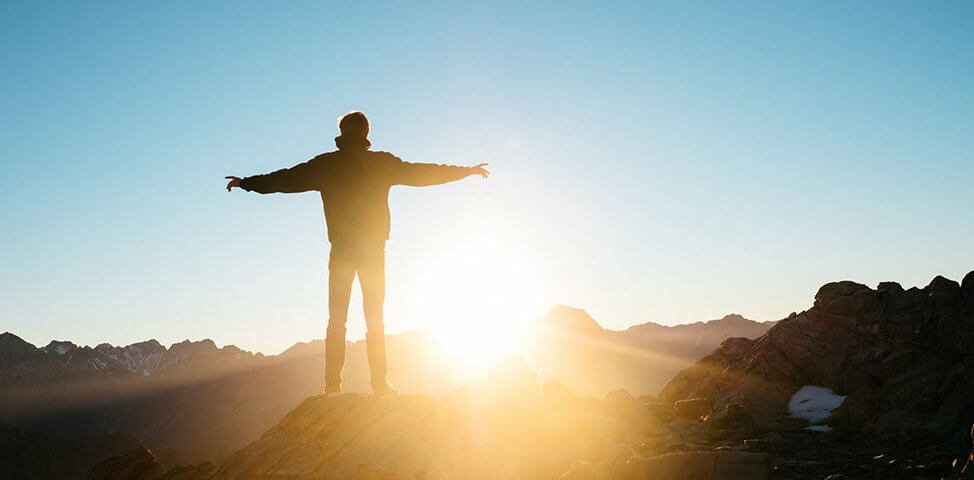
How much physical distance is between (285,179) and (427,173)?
258 centimetres

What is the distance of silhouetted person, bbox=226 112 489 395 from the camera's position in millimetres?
12047

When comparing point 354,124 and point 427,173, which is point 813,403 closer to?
point 427,173

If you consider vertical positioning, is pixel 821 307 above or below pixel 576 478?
above

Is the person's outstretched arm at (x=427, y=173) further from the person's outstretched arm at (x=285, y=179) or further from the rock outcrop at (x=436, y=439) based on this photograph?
the rock outcrop at (x=436, y=439)

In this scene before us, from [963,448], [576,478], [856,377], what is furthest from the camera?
[856,377]

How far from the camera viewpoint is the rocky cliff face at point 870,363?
1770 centimetres

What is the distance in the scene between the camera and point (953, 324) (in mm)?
22016

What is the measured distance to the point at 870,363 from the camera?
24391mm

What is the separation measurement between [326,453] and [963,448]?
11.2 metres

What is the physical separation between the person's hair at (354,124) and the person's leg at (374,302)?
6.88 ft

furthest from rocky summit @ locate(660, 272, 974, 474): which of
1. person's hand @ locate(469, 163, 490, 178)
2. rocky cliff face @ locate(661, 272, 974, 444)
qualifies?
person's hand @ locate(469, 163, 490, 178)

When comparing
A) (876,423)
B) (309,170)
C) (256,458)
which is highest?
(309,170)

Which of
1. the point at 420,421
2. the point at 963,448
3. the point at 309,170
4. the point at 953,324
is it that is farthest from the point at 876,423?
the point at 309,170

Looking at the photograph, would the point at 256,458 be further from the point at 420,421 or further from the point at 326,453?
the point at 420,421
